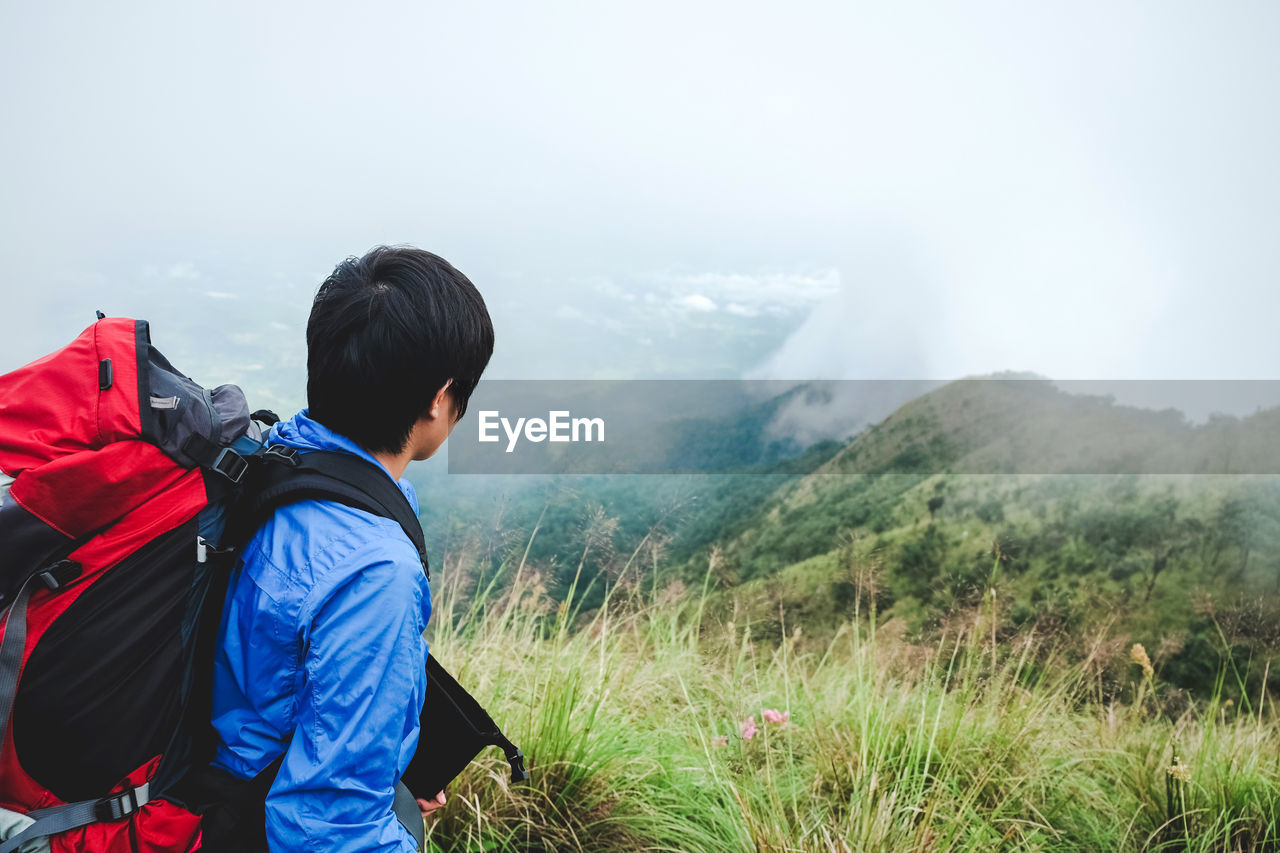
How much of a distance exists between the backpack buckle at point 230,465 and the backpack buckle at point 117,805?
493mm

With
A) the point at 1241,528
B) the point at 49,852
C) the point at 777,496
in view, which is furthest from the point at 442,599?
the point at 1241,528

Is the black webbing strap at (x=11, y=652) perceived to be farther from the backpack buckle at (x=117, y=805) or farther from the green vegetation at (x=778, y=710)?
the green vegetation at (x=778, y=710)

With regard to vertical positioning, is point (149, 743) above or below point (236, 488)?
below

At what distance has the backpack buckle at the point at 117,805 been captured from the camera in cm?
123

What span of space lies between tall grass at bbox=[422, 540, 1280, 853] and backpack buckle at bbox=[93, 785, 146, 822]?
1.28 meters

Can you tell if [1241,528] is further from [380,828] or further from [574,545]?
[380,828]

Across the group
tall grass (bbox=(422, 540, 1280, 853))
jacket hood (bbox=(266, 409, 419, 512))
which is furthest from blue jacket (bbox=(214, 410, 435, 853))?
tall grass (bbox=(422, 540, 1280, 853))

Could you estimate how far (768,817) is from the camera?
2518 millimetres

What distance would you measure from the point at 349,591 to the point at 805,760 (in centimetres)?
251

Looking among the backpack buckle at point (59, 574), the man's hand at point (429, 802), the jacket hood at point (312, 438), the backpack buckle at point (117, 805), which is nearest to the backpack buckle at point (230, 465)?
the jacket hood at point (312, 438)

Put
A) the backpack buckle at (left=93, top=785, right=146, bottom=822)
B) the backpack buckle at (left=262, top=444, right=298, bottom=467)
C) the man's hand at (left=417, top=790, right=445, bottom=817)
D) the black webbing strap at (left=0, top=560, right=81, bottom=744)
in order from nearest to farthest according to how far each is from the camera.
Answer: the black webbing strap at (left=0, top=560, right=81, bottom=744)
the backpack buckle at (left=93, top=785, right=146, bottom=822)
the backpack buckle at (left=262, top=444, right=298, bottom=467)
the man's hand at (left=417, top=790, right=445, bottom=817)

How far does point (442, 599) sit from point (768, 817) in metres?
1.86

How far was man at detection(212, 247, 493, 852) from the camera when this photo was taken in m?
1.17

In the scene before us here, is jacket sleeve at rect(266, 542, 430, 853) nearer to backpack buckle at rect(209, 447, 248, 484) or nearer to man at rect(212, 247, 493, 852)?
man at rect(212, 247, 493, 852)
